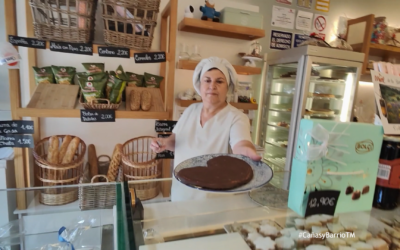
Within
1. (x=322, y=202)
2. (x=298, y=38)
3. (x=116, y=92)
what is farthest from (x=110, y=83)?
(x=298, y=38)

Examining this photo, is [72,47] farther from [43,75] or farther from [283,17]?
[283,17]

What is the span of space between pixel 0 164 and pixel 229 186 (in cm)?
178

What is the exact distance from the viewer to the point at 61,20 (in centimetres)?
150

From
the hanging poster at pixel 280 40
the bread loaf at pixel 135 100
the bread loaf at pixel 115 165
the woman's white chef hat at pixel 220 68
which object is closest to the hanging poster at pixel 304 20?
the hanging poster at pixel 280 40

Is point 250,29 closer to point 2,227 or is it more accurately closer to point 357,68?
point 357,68

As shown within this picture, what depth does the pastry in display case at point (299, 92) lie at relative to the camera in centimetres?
245

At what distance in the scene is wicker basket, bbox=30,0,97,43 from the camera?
145 cm

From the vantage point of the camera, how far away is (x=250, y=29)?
231cm

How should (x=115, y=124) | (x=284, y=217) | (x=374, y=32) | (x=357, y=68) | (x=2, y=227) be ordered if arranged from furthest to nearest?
1. (x=374, y=32)
2. (x=357, y=68)
3. (x=115, y=124)
4. (x=2, y=227)
5. (x=284, y=217)

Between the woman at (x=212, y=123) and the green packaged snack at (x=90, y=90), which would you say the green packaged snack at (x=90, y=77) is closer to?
the green packaged snack at (x=90, y=90)

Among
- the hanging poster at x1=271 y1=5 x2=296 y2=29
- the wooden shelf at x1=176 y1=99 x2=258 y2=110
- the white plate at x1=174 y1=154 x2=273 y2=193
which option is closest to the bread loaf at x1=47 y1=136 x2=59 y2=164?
the wooden shelf at x1=176 y1=99 x2=258 y2=110

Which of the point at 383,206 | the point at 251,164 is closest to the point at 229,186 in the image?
the point at 251,164

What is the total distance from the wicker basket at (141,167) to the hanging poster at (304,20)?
2424 mm

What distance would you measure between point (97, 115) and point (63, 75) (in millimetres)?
567
